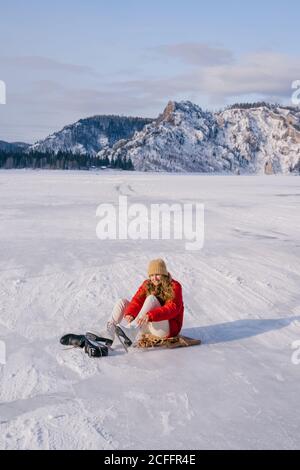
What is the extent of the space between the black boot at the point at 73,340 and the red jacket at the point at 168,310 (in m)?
0.62

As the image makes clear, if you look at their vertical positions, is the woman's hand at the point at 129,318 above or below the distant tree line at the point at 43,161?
below

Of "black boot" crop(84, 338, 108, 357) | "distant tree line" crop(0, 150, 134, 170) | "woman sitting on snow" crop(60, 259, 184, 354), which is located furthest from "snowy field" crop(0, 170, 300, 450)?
"distant tree line" crop(0, 150, 134, 170)

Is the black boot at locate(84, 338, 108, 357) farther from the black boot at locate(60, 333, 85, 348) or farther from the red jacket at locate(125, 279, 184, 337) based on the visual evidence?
the red jacket at locate(125, 279, 184, 337)

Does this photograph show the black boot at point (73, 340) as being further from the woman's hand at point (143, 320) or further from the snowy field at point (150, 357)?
the woman's hand at point (143, 320)

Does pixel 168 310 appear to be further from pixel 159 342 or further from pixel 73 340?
pixel 73 340

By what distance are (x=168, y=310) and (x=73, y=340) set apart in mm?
1189

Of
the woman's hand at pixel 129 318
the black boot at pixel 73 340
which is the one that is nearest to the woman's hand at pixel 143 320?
the woman's hand at pixel 129 318

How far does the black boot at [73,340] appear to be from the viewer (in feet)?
19.5

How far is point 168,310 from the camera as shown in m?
5.92

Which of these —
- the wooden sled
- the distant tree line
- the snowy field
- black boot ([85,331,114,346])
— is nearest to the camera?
the snowy field

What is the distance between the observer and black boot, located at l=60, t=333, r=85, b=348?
5.94 m

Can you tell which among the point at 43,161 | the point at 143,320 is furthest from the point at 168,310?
the point at 43,161
